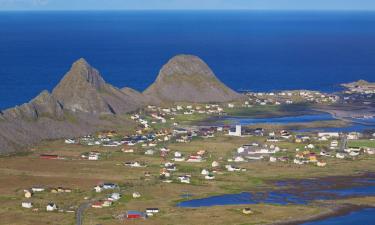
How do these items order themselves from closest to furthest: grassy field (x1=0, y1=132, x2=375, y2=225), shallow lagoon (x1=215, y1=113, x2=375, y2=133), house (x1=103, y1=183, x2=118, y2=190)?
grassy field (x1=0, y1=132, x2=375, y2=225) → house (x1=103, y1=183, x2=118, y2=190) → shallow lagoon (x1=215, y1=113, x2=375, y2=133)

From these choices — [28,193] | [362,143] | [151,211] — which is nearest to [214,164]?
[362,143]

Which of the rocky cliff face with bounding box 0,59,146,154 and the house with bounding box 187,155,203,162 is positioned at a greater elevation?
the rocky cliff face with bounding box 0,59,146,154

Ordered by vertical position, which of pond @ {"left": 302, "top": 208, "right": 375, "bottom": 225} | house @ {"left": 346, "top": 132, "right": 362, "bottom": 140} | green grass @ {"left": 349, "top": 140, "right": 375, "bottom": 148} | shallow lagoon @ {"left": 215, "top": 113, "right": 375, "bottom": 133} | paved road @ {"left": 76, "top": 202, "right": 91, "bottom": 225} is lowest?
pond @ {"left": 302, "top": 208, "right": 375, "bottom": 225}

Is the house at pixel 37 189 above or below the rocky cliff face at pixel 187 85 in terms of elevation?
below

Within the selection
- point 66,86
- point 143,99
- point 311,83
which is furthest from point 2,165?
point 311,83

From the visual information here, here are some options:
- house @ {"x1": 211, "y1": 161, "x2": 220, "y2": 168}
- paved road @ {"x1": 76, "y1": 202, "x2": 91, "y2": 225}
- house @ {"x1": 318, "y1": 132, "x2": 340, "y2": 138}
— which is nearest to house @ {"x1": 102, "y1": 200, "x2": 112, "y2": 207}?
paved road @ {"x1": 76, "y1": 202, "x2": 91, "y2": 225}

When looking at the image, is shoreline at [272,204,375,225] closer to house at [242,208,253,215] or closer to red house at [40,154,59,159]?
house at [242,208,253,215]

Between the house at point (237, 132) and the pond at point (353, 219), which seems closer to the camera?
the pond at point (353, 219)

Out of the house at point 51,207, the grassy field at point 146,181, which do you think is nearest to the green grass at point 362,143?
the grassy field at point 146,181

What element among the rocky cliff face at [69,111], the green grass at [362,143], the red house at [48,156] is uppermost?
the rocky cliff face at [69,111]

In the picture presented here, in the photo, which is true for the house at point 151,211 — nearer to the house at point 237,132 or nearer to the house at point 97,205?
the house at point 97,205
